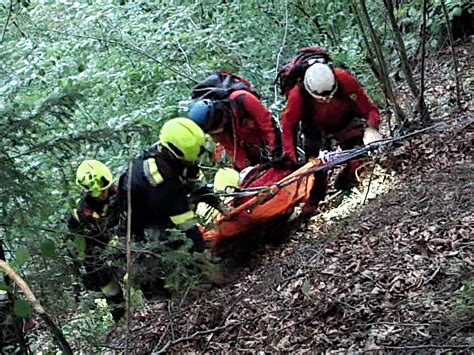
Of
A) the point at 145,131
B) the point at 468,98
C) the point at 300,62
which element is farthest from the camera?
the point at 468,98

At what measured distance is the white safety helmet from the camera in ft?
20.8

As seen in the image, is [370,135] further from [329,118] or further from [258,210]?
[258,210]

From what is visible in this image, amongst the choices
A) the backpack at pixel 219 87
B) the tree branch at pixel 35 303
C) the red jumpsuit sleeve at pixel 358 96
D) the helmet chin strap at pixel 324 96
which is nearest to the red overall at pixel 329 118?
the red jumpsuit sleeve at pixel 358 96

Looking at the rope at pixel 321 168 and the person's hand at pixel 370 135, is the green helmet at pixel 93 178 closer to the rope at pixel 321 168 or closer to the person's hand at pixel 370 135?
the rope at pixel 321 168

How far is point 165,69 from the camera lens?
9.23 meters

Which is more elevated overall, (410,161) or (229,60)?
(229,60)

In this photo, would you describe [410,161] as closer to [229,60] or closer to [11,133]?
[229,60]

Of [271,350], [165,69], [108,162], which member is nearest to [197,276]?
[271,350]

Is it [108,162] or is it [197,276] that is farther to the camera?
[108,162]

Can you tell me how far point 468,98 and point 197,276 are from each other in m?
4.70

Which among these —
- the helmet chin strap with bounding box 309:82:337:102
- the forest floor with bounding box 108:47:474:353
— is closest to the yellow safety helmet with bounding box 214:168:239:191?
the forest floor with bounding box 108:47:474:353

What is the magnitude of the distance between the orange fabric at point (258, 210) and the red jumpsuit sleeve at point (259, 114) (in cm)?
62

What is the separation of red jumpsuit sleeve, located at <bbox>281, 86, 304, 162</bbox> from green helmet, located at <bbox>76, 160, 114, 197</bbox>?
5.55 ft

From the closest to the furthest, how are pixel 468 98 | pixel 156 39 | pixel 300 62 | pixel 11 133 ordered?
pixel 11 133, pixel 300 62, pixel 468 98, pixel 156 39
